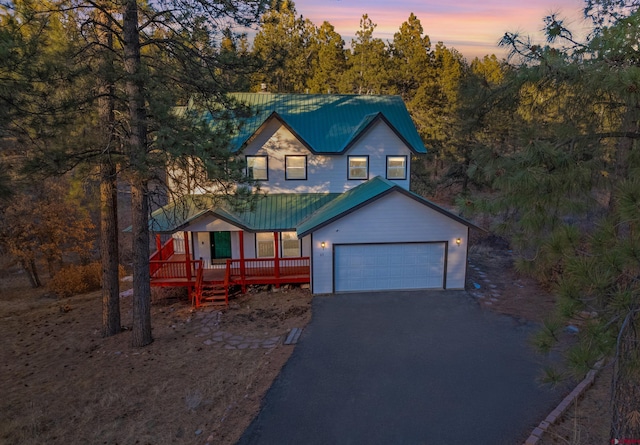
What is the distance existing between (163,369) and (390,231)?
29.2ft

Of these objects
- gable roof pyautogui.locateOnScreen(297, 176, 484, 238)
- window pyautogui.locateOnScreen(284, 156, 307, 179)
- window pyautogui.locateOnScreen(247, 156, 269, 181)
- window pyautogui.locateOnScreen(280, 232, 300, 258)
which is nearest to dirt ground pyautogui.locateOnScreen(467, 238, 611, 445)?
gable roof pyautogui.locateOnScreen(297, 176, 484, 238)

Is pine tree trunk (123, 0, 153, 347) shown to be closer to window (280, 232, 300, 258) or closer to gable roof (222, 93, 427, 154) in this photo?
gable roof (222, 93, 427, 154)

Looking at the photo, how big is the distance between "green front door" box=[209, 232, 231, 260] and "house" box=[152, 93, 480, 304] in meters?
0.04

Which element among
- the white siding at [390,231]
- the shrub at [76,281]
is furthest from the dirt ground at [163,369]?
the shrub at [76,281]

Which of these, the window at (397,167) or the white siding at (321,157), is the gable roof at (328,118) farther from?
the window at (397,167)

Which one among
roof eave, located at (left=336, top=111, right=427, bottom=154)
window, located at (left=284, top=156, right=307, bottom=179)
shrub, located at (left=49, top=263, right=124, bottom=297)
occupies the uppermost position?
roof eave, located at (left=336, top=111, right=427, bottom=154)

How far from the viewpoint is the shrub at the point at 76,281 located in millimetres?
18938

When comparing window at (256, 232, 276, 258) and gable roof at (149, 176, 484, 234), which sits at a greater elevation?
gable roof at (149, 176, 484, 234)

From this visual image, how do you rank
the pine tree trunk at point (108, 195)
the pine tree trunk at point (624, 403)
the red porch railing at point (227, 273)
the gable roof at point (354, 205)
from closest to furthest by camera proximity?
the pine tree trunk at point (624, 403) → the pine tree trunk at point (108, 195) → the gable roof at point (354, 205) → the red porch railing at point (227, 273)

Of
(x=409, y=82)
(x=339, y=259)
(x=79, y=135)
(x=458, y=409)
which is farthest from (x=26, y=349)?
(x=409, y=82)

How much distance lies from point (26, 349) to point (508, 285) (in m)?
16.9

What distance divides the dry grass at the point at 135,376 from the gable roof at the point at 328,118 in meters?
7.30

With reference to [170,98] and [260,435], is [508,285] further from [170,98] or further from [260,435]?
[170,98]

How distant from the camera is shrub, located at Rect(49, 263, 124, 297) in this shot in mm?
18938
